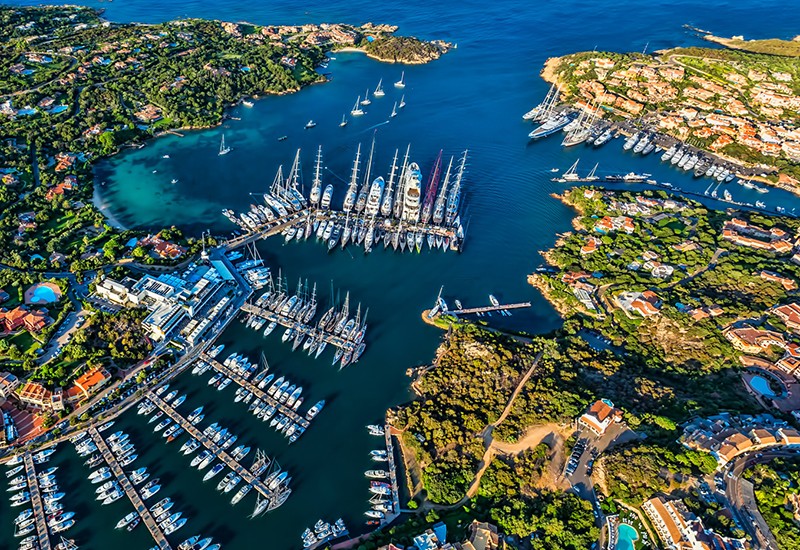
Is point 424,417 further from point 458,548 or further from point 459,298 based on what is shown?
point 459,298

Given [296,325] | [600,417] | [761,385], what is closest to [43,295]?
[296,325]

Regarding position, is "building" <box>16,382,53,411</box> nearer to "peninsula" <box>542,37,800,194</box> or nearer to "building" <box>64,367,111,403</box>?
"building" <box>64,367,111,403</box>

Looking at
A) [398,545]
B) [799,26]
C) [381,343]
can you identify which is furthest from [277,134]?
[799,26]

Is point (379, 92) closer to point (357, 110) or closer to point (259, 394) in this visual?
point (357, 110)

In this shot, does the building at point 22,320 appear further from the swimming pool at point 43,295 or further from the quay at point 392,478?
the quay at point 392,478

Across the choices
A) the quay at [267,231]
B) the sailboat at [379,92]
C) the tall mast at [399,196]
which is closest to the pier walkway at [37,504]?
the quay at [267,231]

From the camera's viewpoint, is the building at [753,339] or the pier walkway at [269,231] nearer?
the building at [753,339]
